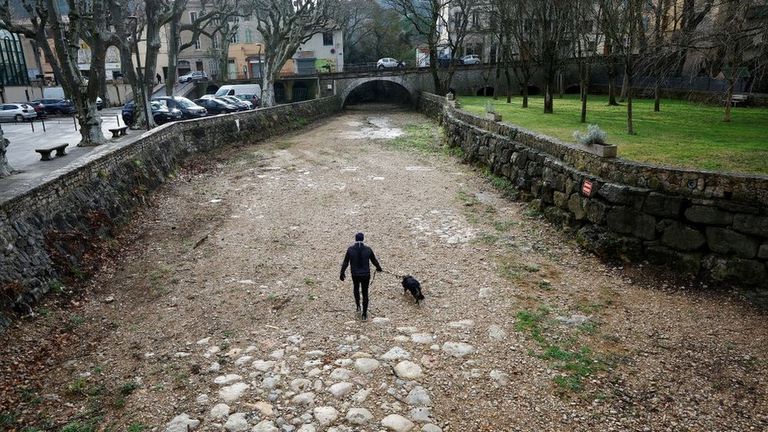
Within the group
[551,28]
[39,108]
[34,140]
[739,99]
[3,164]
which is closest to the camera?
[3,164]

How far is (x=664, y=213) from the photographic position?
1048cm

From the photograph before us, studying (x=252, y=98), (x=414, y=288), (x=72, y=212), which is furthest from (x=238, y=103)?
(x=414, y=288)

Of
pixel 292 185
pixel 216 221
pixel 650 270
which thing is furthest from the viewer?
pixel 292 185

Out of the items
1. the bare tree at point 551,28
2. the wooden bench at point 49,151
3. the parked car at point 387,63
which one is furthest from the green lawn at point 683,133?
the parked car at point 387,63

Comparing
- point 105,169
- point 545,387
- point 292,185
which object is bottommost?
point 545,387

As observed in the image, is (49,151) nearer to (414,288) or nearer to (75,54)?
(75,54)

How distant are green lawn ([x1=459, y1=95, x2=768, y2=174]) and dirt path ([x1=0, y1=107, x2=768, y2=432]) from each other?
131 inches

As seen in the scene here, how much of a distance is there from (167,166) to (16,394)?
1341 centimetres

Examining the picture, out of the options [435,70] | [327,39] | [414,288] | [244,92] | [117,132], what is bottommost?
[414,288]

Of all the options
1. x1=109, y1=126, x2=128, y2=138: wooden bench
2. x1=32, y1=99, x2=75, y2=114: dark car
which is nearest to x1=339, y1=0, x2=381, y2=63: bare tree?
x1=32, y1=99, x2=75, y2=114: dark car

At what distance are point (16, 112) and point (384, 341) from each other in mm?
38288

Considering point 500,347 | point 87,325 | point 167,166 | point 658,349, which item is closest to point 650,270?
point 658,349

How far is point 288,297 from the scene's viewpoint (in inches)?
386

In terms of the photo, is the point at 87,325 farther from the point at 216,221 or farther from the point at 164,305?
the point at 216,221
